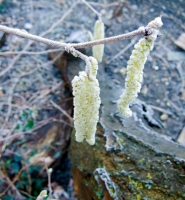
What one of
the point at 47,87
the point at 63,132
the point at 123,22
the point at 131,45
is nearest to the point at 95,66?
the point at 63,132

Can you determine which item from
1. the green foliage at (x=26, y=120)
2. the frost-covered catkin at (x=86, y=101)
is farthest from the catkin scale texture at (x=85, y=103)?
the green foliage at (x=26, y=120)

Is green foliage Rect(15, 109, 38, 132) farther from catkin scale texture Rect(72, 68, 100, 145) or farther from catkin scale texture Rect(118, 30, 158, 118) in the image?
catkin scale texture Rect(118, 30, 158, 118)

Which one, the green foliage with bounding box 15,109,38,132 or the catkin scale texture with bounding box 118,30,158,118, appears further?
the green foliage with bounding box 15,109,38,132

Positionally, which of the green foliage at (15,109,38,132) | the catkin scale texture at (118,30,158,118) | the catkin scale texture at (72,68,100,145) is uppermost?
the catkin scale texture at (118,30,158,118)

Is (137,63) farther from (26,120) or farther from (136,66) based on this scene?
(26,120)

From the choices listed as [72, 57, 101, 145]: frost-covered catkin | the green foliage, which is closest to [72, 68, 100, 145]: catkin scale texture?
[72, 57, 101, 145]: frost-covered catkin

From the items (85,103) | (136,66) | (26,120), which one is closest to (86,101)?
(85,103)

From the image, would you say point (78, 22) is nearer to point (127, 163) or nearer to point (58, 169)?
point (58, 169)

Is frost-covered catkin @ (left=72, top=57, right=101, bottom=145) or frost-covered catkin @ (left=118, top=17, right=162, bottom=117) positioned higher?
frost-covered catkin @ (left=118, top=17, right=162, bottom=117)
